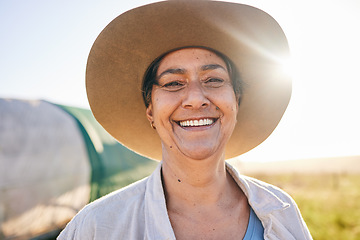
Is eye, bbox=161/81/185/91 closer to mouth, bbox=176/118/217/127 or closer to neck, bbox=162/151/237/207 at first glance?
mouth, bbox=176/118/217/127

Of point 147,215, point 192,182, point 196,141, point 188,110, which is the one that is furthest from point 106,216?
point 188,110

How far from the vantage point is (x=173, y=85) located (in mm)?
1955

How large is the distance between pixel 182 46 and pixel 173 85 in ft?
0.94

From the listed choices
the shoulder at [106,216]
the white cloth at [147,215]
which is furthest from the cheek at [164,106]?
the shoulder at [106,216]

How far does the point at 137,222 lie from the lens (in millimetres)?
1736

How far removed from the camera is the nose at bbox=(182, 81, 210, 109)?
6.05 ft

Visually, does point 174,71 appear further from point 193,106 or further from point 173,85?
point 193,106

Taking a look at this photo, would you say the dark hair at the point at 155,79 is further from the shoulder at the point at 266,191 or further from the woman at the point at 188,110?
the shoulder at the point at 266,191

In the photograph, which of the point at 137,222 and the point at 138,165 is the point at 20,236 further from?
the point at 137,222

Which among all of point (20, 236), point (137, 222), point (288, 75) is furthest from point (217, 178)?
point (20, 236)

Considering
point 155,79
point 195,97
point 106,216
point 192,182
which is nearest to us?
point 106,216

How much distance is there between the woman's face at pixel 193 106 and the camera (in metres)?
1.85

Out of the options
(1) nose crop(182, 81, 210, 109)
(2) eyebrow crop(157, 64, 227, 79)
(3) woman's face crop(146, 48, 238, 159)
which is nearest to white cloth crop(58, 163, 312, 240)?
(3) woman's face crop(146, 48, 238, 159)

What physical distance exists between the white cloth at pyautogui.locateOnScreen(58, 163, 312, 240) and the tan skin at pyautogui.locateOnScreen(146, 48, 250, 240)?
13 centimetres
